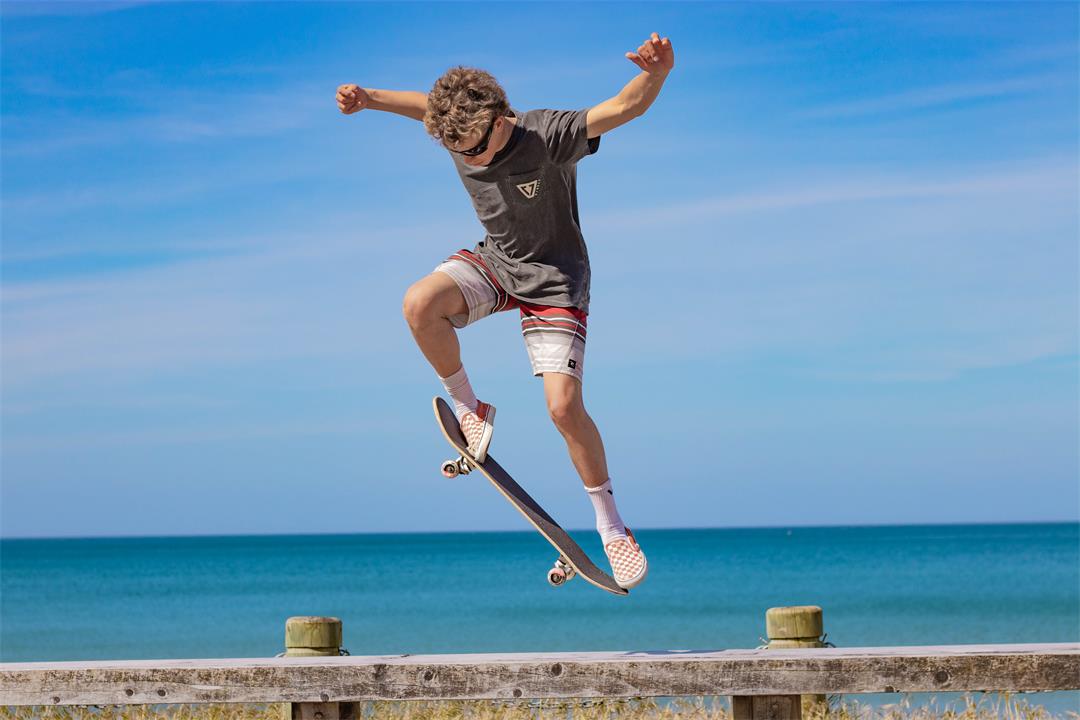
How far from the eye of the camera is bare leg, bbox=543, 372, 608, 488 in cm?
607

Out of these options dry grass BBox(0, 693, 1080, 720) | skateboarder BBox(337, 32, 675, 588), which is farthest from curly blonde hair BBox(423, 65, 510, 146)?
dry grass BBox(0, 693, 1080, 720)

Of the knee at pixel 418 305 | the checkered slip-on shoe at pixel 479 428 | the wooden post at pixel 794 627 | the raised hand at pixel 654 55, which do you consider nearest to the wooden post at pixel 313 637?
the checkered slip-on shoe at pixel 479 428

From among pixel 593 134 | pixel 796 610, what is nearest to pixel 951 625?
pixel 796 610

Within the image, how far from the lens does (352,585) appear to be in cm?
6462

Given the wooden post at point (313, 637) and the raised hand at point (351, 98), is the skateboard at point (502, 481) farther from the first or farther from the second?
the raised hand at point (351, 98)

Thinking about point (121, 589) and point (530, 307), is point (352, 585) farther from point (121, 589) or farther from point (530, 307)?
point (530, 307)

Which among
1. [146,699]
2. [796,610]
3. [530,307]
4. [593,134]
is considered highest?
[593,134]

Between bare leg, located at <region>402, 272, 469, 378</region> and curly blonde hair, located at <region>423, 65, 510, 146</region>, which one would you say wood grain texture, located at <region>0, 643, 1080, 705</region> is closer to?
bare leg, located at <region>402, 272, 469, 378</region>

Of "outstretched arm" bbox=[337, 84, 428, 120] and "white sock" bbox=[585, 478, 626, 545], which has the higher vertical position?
"outstretched arm" bbox=[337, 84, 428, 120]

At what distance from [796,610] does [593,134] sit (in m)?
3.28

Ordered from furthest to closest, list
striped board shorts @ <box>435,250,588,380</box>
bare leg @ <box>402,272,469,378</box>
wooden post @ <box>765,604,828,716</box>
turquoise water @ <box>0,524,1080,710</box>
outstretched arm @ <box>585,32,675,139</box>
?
turquoise water @ <box>0,524,1080,710</box> → wooden post @ <box>765,604,828,716</box> → bare leg @ <box>402,272,469,378</box> → striped board shorts @ <box>435,250,588,380</box> → outstretched arm @ <box>585,32,675,139</box>

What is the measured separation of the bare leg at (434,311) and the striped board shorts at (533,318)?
1.9 inches

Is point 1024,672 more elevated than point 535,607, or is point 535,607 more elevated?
point 535,607

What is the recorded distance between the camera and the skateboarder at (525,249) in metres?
5.92
